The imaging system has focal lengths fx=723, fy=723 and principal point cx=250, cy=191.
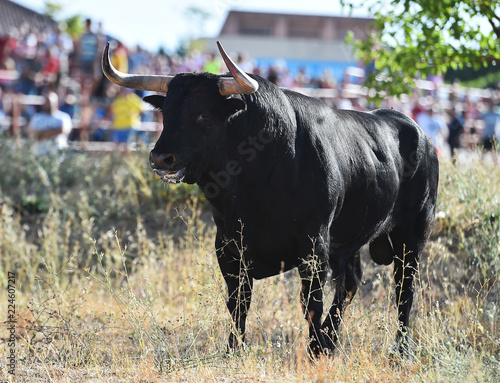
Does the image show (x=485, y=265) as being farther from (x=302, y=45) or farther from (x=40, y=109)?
(x=302, y=45)

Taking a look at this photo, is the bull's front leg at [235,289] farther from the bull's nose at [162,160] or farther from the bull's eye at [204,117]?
the bull's eye at [204,117]

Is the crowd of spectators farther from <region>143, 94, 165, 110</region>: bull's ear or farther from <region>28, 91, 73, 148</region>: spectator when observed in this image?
<region>143, 94, 165, 110</region>: bull's ear

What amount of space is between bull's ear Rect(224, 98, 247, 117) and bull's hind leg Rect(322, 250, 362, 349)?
1.49 m

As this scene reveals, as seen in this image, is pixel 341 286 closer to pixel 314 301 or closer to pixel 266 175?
pixel 314 301

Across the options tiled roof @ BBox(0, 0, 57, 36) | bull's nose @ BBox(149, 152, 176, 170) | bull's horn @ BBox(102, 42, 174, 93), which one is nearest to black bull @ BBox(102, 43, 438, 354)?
bull's nose @ BBox(149, 152, 176, 170)

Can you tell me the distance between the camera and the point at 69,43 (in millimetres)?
17891

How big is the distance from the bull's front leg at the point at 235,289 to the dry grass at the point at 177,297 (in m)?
0.09

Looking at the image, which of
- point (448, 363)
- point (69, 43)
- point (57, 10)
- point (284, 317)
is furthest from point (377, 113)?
point (57, 10)

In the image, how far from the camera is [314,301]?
5.14 m

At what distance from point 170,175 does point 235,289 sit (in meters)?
1.12

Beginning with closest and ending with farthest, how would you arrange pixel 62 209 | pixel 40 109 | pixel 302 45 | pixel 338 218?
pixel 338 218
pixel 62 209
pixel 40 109
pixel 302 45

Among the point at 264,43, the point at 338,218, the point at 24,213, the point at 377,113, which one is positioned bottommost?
the point at 24,213

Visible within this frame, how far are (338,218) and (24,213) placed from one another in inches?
227

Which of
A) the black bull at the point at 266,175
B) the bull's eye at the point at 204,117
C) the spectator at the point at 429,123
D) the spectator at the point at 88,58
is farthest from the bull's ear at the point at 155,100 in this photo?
the spectator at the point at 429,123
